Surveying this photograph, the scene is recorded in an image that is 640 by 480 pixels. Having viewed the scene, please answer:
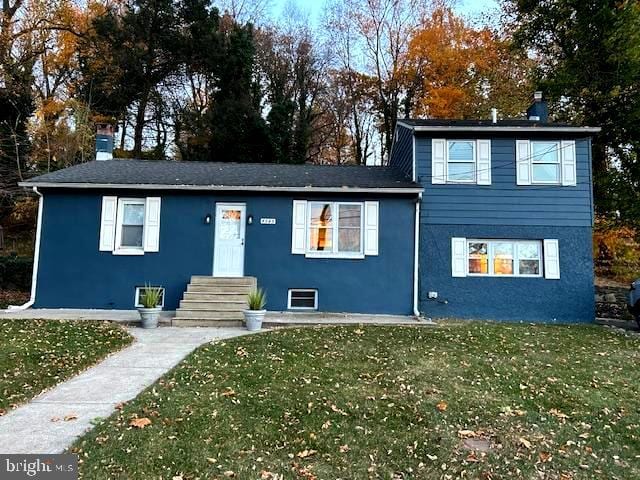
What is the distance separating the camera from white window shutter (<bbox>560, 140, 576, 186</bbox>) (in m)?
10.3

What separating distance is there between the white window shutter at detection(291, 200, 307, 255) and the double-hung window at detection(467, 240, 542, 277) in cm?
407

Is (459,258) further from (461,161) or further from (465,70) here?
(465,70)

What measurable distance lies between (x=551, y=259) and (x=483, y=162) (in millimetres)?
2857

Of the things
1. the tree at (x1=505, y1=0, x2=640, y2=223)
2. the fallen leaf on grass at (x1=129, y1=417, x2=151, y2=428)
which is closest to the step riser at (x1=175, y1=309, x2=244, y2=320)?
the fallen leaf on grass at (x1=129, y1=417, x2=151, y2=428)

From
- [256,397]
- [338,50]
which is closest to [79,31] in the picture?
[338,50]

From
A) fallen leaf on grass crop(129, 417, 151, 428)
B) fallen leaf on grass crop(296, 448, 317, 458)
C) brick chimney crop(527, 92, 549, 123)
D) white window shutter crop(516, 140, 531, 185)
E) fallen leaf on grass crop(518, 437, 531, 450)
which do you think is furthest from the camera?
brick chimney crop(527, 92, 549, 123)

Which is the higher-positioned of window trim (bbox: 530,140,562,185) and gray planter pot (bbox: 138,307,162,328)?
window trim (bbox: 530,140,562,185)

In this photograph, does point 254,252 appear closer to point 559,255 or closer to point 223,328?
point 223,328

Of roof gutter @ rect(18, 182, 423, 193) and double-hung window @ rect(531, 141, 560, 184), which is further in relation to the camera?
double-hung window @ rect(531, 141, 560, 184)

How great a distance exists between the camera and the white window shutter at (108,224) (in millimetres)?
10078

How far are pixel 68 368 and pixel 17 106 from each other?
15.8m

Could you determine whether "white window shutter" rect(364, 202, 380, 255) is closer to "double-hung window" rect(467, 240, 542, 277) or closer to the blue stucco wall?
the blue stucco wall

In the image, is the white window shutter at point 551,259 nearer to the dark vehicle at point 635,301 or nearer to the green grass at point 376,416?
the dark vehicle at point 635,301

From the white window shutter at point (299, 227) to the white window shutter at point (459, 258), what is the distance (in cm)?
365
